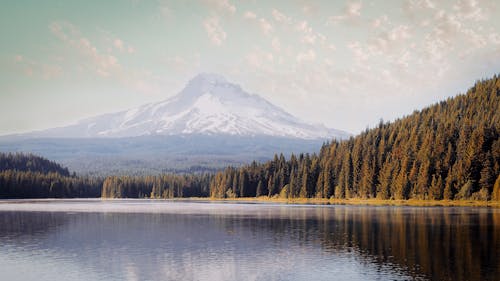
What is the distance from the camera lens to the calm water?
4131 cm

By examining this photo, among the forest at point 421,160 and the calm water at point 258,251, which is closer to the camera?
the calm water at point 258,251

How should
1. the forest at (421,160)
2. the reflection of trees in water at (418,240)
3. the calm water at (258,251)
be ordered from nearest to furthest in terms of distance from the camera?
1. the calm water at (258,251)
2. the reflection of trees in water at (418,240)
3. the forest at (421,160)

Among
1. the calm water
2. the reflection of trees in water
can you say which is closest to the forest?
the reflection of trees in water

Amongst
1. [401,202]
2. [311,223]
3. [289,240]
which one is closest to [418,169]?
[401,202]

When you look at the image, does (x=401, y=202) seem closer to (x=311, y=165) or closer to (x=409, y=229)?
(x=311, y=165)

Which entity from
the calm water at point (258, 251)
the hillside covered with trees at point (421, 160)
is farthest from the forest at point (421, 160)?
the calm water at point (258, 251)

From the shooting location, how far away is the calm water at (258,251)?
41.3m

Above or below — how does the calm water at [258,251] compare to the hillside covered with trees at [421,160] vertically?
below

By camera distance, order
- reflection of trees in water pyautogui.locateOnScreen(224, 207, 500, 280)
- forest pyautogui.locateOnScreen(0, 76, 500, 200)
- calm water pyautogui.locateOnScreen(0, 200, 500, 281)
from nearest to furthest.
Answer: calm water pyautogui.locateOnScreen(0, 200, 500, 281)
reflection of trees in water pyautogui.locateOnScreen(224, 207, 500, 280)
forest pyautogui.locateOnScreen(0, 76, 500, 200)

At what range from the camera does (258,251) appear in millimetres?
52906

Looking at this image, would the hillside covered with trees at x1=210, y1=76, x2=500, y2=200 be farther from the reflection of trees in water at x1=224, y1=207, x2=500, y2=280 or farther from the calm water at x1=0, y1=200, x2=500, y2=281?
the calm water at x1=0, y1=200, x2=500, y2=281

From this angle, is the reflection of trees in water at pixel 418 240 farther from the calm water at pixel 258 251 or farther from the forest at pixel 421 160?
the forest at pixel 421 160

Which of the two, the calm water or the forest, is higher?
the forest

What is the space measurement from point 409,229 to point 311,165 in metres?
113
